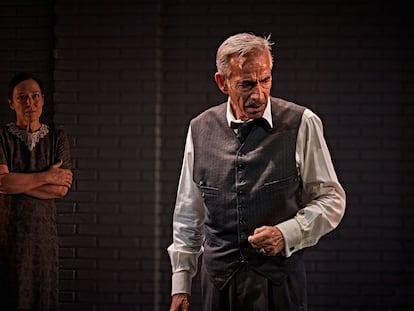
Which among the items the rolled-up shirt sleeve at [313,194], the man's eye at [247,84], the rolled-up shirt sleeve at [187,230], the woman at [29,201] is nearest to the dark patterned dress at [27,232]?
the woman at [29,201]

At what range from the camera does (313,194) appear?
243 cm

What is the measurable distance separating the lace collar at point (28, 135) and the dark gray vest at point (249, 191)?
6.37 ft

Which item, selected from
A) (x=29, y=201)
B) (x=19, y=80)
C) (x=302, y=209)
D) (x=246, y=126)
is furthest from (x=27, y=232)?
(x=302, y=209)

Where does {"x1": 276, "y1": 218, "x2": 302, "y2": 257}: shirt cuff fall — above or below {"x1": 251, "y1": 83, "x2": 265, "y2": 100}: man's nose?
below

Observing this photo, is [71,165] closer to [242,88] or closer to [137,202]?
[137,202]

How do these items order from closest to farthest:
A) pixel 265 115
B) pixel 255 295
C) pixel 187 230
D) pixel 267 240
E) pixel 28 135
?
1. pixel 267 240
2. pixel 255 295
3. pixel 265 115
4. pixel 187 230
5. pixel 28 135

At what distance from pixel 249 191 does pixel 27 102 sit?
2340 millimetres

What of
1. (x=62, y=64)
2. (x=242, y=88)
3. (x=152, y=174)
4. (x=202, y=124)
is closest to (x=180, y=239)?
(x=202, y=124)

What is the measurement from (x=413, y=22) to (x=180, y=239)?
2762mm

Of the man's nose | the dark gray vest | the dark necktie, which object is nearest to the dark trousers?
the dark gray vest

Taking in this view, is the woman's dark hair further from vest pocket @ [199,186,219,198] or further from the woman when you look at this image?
vest pocket @ [199,186,219,198]

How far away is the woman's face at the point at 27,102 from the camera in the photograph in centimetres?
432

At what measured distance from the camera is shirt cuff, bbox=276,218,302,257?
232 cm

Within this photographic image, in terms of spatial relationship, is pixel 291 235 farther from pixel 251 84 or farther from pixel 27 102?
pixel 27 102
